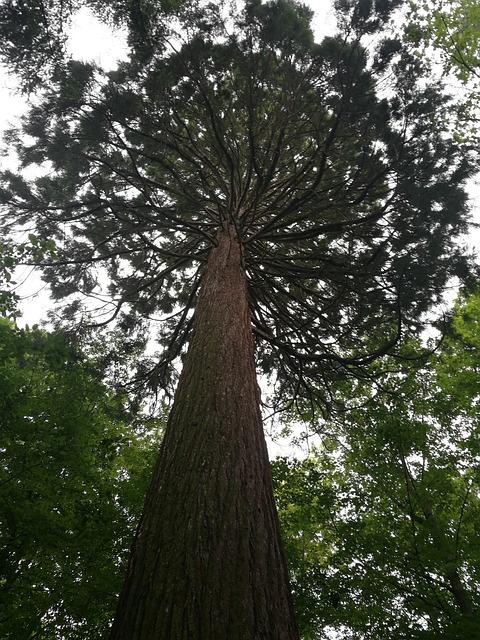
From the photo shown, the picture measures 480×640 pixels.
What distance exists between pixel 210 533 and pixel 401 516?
16.6ft

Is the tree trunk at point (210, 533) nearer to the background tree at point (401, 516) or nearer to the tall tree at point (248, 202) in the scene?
the tall tree at point (248, 202)

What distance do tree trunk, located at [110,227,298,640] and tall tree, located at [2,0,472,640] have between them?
20 mm

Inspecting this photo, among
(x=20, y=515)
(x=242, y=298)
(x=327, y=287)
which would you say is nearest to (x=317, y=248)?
(x=327, y=287)

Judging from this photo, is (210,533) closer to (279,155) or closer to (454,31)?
(279,155)

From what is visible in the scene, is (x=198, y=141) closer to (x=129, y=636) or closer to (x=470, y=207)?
(x=470, y=207)

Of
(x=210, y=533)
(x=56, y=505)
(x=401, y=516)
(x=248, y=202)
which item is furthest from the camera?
(x=248, y=202)

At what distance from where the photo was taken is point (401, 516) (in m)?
5.77

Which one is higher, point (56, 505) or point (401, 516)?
point (401, 516)

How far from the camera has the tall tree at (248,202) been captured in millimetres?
3216

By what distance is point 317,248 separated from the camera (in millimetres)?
7801

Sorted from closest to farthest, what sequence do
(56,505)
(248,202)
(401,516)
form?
(56,505) → (401,516) → (248,202)

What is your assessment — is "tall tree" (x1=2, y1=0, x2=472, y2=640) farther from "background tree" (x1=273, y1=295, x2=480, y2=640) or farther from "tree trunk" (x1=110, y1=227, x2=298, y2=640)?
"background tree" (x1=273, y1=295, x2=480, y2=640)

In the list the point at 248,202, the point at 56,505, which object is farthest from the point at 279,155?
the point at 56,505

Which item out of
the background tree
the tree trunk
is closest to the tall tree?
the tree trunk
